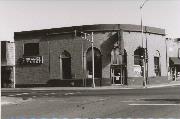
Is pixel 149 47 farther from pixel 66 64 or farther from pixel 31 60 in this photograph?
pixel 31 60

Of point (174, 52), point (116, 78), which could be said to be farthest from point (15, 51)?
point (174, 52)

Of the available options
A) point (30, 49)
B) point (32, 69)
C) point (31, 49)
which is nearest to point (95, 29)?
point (31, 49)

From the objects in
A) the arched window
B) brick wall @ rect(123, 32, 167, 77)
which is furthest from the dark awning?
the arched window

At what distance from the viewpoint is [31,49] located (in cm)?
5453

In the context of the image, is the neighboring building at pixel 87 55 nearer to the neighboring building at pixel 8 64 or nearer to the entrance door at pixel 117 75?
the entrance door at pixel 117 75

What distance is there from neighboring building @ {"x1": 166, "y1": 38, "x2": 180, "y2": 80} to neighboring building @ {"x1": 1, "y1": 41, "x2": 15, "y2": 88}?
77.0 ft

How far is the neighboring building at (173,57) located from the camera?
60816mm

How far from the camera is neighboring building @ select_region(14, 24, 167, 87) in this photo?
50.2m

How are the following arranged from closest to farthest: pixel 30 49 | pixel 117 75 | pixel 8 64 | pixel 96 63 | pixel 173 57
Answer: pixel 96 63 → pixel 117 75 → pixel 30 49 → pixel 8 64 → pixel 173 57

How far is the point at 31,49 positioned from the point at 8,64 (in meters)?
4.30

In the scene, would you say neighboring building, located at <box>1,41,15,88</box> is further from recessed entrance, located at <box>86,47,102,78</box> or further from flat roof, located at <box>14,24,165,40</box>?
recessed entrance, located at <box>86,47,102,78</box>

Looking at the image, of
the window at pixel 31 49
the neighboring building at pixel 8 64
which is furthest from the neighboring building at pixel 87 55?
the neighboring building at pixel 8 64

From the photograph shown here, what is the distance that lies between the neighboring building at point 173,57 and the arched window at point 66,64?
16.7 metres

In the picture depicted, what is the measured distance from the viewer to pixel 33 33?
54.4m
